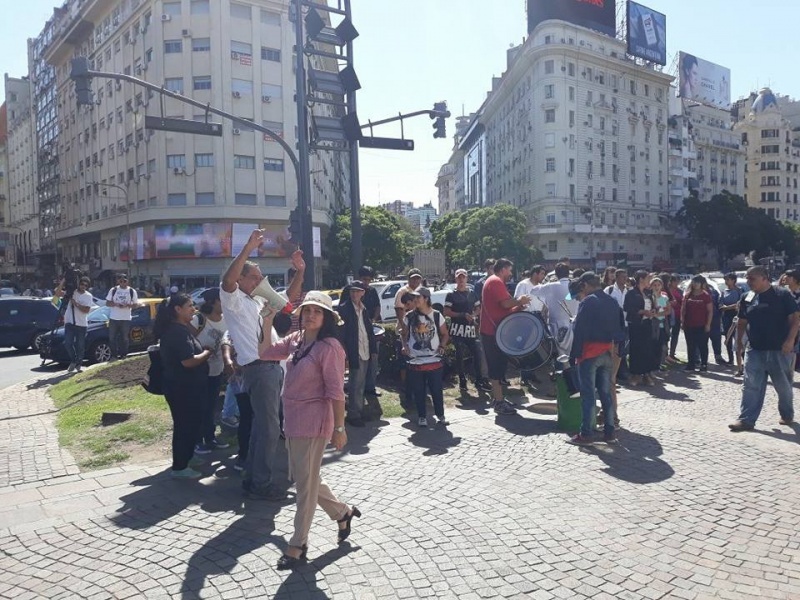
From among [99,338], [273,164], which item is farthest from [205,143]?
[99,338]

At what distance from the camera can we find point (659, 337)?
10.6 meters

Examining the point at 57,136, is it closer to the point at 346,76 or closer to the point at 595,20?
the point at 595,20

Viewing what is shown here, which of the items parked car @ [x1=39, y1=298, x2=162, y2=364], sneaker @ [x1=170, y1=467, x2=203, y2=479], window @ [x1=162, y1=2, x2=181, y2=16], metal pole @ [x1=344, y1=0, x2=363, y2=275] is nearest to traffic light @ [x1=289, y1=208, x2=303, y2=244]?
metal pole @ [x1=344, y1=0, x2=363, y2=275]

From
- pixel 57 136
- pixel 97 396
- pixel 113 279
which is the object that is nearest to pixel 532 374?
pixel 97 396

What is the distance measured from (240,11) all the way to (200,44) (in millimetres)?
3691

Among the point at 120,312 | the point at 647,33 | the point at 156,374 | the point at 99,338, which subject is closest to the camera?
the point at 156,374

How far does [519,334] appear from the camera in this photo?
8.22 metres

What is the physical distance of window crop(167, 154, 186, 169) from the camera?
4253cm

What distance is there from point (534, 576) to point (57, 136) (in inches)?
2914

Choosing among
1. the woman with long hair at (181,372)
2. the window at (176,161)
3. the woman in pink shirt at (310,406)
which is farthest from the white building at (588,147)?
the woman in pink shirt at (310,406)

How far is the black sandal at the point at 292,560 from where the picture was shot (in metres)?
3.90

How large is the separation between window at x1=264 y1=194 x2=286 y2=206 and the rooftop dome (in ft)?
296

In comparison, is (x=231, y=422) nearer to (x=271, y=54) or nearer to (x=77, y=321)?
(x=77, y=321)

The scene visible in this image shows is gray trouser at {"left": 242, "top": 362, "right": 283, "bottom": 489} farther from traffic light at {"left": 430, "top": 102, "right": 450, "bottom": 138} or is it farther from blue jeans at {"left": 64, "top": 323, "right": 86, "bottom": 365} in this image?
traffic light at {"left": 430, "top": 102, "right": 450, "bottom": 138}
